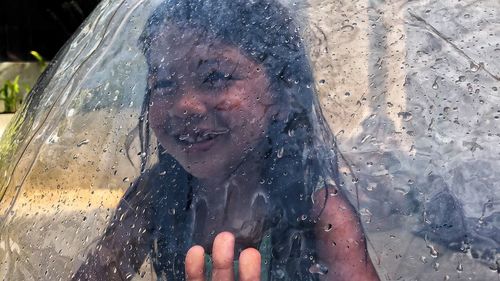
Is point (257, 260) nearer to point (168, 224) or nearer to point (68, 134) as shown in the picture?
point (168, 224)

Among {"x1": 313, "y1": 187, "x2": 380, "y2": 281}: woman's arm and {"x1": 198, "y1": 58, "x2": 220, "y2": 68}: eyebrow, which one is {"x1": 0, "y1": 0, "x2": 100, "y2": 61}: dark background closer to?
{"x1": 198, "y1": 58, "x2": 220, "y2": 68}: eyebrow

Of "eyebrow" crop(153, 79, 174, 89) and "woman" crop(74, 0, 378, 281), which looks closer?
"woman" crop(74, 0, 378, 281)

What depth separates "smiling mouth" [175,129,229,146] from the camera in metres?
1.04

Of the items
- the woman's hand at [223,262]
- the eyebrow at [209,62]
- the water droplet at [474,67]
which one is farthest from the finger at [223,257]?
the water droplet at [474,67]

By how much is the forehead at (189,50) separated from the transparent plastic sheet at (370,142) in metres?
0.03

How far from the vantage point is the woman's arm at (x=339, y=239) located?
0.98m

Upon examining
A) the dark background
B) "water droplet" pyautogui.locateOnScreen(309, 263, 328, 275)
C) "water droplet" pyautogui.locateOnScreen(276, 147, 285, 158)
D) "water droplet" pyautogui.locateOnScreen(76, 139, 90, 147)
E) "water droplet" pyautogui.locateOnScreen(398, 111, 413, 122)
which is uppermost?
"water droplet" pyautogui.locateOnScreen(76, 139, 90, 147)

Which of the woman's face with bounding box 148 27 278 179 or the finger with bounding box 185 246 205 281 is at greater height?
the woman's face with bounding box 148 27 278 179

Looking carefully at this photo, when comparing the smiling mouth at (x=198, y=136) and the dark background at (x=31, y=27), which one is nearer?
the smiling mouth at (x=198, y=136)

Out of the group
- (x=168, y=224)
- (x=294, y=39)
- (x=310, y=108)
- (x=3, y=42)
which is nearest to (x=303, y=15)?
(x=294, y=39)

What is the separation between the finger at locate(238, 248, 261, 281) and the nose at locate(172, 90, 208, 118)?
0.58ft

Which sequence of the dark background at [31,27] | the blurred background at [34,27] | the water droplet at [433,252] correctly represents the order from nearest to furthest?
the water droplet at [433,252] < the blurred background at [34,27] < the dark background at [31,27]

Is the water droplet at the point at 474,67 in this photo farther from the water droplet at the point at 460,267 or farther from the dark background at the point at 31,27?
the dark background at the point at 31,27

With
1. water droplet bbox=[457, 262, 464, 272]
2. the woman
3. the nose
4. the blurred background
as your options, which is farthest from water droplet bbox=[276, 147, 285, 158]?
the blurred background
